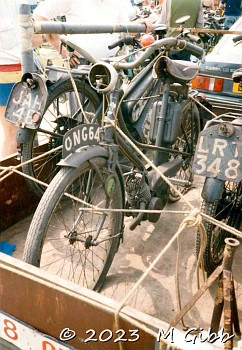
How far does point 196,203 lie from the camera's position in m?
3.42

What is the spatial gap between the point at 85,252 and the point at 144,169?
29.2 inches

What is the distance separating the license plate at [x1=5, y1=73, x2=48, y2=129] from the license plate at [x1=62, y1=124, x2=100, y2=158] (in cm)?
48

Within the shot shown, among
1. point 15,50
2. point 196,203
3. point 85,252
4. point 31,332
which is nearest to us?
point 31,332

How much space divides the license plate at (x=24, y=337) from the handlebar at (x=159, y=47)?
5.07 ft

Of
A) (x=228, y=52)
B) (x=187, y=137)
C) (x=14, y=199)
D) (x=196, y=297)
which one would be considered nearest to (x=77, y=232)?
(x=14, y=199)

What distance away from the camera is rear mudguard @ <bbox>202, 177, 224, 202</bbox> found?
201cm

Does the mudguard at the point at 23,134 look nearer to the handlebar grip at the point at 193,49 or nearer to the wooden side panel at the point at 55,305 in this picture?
the wooden side panel at the point at 55,305

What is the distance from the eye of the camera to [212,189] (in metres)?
2.02

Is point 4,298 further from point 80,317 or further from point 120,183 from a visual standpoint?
point 120,183

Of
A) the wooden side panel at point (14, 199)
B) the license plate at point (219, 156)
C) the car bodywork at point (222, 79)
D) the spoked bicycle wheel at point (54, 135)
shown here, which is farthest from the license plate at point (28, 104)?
the car bodywork at point (222, 79)

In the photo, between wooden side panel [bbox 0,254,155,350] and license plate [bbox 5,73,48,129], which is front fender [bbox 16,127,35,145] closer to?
license plate [bbox 5,73,48,129]

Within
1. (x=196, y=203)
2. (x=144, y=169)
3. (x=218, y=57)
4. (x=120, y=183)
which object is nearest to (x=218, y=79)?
(x=218, y=57)

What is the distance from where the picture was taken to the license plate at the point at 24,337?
1.36 meters

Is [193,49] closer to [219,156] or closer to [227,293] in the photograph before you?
[219,156]
